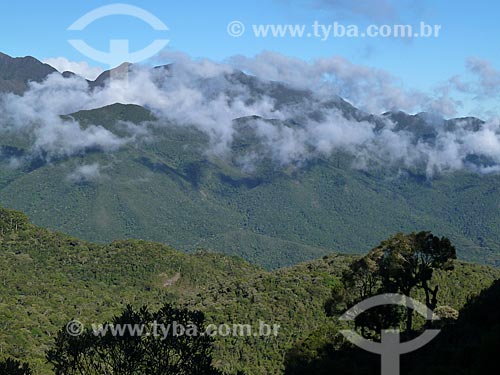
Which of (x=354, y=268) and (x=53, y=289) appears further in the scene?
(x=53, y=289)

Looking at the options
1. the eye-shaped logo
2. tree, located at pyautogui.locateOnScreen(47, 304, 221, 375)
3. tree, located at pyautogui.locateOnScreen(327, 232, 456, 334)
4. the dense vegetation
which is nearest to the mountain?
the dense vegetation

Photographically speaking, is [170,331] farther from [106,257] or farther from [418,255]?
[106,257]

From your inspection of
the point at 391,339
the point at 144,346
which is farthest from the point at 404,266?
the point at 144,346

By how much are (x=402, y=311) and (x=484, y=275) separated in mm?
51740

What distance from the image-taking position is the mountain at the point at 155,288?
67250mm

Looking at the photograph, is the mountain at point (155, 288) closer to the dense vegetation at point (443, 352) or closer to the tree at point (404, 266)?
the dense vegetation at point (443, 352)

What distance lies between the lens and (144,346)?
24.1 m

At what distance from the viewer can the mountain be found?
67250mm

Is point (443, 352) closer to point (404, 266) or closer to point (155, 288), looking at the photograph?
point (404, 266)

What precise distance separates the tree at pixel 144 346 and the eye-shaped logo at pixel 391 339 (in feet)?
32.5

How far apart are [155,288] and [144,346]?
93613 millimetres

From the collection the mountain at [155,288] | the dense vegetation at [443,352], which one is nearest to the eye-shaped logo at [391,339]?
the dense vegetation at [443,352]

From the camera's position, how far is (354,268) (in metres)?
33.2

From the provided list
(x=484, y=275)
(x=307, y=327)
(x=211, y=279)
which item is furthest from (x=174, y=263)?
(x=484, y=275)
